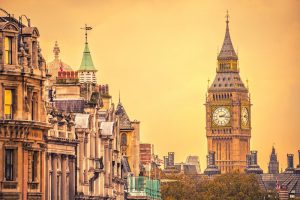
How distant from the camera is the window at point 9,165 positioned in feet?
303

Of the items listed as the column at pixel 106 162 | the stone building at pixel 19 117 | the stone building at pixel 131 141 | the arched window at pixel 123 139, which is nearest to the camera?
the stone building at pixel 19 117

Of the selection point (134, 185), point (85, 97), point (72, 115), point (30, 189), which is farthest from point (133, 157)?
point (30, 189)

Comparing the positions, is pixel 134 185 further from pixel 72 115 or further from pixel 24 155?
pixel 24 155

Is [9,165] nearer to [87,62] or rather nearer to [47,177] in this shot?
[47,177]

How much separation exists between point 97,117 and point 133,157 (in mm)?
43403

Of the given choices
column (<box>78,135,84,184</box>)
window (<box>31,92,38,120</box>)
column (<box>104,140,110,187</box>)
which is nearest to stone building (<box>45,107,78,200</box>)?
column (<box>78,135,84,184</box>)

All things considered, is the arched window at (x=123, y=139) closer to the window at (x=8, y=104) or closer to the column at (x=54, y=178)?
the column at (x=54, y=178)

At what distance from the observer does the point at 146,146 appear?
192250 mm

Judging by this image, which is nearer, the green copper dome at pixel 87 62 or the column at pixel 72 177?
the column at pixel 72 177

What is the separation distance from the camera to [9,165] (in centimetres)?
9269

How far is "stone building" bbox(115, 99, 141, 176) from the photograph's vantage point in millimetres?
166650

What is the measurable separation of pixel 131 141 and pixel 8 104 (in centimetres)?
7538

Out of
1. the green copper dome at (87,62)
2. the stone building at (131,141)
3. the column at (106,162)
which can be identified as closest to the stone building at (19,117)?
the column at (106,162)

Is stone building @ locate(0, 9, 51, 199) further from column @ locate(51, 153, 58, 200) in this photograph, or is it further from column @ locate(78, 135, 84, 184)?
column @ locate(78, 135, 84, 184)
